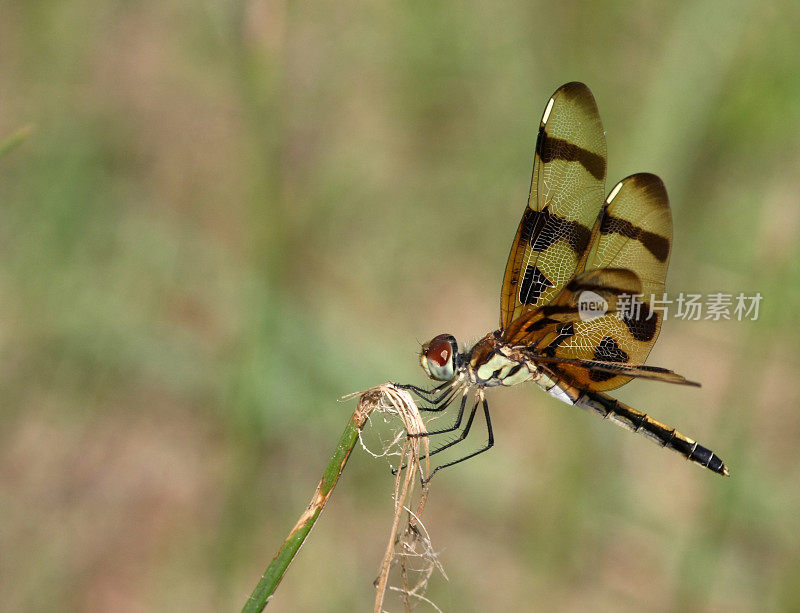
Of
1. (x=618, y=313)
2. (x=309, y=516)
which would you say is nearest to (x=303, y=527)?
(x=309, y=516)

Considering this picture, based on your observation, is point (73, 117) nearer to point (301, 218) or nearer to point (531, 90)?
point (301, 218)

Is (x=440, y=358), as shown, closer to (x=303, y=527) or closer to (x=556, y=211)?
(x=556, y=211)

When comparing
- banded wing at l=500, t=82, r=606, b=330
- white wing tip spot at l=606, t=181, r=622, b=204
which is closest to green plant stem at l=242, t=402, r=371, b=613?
banded wing at l=500, t=82, r=606, b=330

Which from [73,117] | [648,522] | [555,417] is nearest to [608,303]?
[555,417]

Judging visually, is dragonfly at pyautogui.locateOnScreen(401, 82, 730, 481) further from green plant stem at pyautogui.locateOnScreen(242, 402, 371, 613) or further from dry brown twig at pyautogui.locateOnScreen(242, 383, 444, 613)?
green plant stem at pyautogui.locateOnScreen(242, 402, 371, 613)

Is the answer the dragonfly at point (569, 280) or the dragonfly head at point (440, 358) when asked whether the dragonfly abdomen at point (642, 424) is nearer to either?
the dragonfly at point (569, 280)

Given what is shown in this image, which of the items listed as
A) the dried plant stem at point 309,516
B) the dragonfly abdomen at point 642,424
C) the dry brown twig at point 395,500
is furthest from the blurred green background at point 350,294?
the dried plant stem at point 309,516
